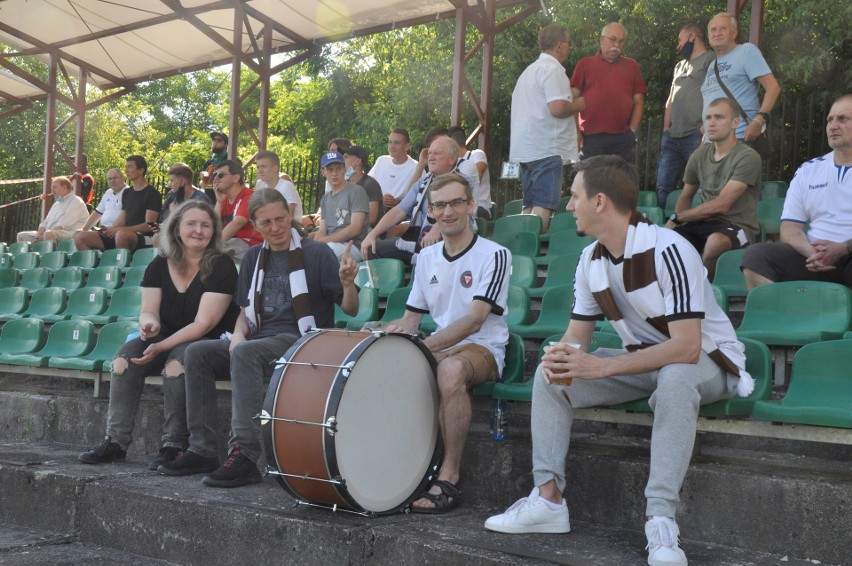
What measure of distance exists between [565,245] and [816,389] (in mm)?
3271

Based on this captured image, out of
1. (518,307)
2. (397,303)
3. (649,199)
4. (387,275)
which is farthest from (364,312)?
(649,199)

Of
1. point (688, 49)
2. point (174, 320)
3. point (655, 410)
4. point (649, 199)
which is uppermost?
point (688, 49)

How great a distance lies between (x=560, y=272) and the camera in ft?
18.5

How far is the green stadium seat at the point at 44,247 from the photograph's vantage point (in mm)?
11395

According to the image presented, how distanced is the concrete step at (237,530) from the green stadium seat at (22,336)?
2.04 m

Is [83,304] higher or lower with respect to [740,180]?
lower

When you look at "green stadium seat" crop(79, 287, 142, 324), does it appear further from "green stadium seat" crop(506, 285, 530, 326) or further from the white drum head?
the white drum head

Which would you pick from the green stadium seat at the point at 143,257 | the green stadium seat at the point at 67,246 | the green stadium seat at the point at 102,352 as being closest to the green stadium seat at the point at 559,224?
the green stadium seat at the point at 102,352

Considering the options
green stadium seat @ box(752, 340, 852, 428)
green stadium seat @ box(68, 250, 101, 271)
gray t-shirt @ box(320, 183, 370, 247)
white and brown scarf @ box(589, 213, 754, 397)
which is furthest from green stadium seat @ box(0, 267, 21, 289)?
green stadium seat @ box(752, 340, 852, 428)

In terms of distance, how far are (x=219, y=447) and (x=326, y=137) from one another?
77.1 ft

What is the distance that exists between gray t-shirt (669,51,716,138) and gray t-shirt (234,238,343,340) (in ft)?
12.0

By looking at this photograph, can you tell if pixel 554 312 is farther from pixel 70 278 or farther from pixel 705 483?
pixel 70 278

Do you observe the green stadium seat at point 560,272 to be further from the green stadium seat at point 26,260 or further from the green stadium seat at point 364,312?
the green stadium seat at point 26,260

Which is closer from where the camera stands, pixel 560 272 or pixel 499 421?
pixel 499 421
